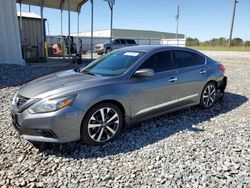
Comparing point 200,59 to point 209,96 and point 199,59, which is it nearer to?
point 199,59

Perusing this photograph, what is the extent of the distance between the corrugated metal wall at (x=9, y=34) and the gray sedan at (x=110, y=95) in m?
7.96

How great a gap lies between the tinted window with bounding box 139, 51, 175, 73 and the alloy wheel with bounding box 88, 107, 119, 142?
3.37 feet

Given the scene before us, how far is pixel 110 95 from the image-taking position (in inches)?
139

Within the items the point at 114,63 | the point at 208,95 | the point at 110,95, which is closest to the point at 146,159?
the point at 110,95

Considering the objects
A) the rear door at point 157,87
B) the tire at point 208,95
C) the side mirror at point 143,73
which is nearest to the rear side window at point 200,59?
the tire at point 208,95

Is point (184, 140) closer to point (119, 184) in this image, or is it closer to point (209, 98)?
point (119, 184)

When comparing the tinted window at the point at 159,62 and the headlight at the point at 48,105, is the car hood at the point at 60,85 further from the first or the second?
the tinted window at the point at 159,62

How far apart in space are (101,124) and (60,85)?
85 centimetres

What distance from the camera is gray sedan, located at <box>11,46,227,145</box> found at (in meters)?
3.20

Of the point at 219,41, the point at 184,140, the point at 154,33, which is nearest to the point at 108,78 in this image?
the point at 184,140

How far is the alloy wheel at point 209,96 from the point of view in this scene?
5.31 metres

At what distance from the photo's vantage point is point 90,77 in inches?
151

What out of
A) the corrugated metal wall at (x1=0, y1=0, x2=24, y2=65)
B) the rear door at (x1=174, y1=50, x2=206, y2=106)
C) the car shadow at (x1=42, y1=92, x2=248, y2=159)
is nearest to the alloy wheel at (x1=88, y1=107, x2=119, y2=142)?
the car shadow at (x1=42, y1=92, x2=248, y2=159)

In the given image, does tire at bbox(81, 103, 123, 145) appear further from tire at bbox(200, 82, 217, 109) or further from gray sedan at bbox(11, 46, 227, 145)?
tire at bbox(200, 82, 217, 109)
